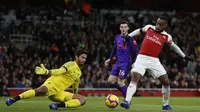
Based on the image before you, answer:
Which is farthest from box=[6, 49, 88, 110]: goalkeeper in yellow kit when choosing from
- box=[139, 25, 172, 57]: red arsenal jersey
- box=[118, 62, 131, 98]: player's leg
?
box=[118, 62, 131, 98]: player's leg

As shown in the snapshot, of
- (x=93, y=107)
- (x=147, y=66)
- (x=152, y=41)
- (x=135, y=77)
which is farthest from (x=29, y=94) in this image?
(x=152, y=41)

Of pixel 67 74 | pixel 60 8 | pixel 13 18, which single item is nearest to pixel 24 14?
pixel 13 18

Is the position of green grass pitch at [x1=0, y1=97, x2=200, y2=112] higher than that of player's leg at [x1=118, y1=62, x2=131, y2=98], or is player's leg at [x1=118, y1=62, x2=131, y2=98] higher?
player's leg at [x1=118, y1=62, x2=131, y2=98]

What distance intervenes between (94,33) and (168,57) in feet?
13.2

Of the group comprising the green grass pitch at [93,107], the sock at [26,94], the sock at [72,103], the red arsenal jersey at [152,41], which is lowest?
the green grass pitch at [93,107]

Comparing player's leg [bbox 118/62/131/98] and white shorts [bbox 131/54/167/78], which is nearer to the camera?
white shorts [bbox 131/54/167/78]

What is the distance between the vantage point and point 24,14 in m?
32.4

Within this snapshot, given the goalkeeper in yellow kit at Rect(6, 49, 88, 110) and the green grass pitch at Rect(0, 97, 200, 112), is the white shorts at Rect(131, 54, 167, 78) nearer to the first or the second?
the green grass pitch at Rect(0, 97, 200, 112)

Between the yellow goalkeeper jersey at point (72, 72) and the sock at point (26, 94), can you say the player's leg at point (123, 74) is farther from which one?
the sock at point (26, 94)

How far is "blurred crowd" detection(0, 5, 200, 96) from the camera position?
27.1m

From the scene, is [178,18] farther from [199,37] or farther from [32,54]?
[32,54]

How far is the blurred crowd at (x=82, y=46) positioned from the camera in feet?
89.0

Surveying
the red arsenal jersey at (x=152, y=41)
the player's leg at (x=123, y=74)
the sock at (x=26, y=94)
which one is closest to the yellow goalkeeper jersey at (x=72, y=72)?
the sock at (x=26, y=94)

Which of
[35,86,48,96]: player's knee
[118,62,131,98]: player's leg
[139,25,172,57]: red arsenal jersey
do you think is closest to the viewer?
[35,86,48,96]: player's knee
